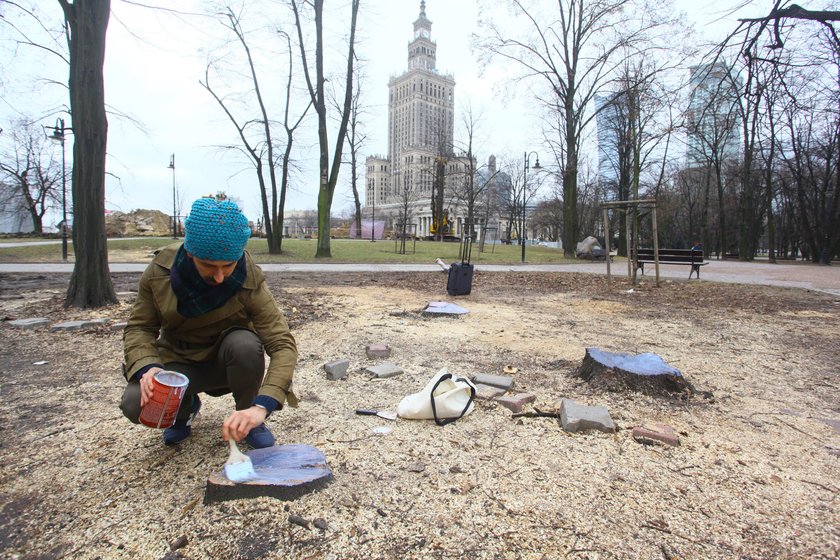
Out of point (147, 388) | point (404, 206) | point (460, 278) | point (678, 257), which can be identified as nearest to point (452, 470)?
point (147, 388)

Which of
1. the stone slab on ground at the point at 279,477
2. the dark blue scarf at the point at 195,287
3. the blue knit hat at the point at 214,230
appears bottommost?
the stone slab on ground at the point at 279,477

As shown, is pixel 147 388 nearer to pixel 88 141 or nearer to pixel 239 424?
pixel 239 424

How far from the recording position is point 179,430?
2.45m

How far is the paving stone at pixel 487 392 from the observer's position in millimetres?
3135

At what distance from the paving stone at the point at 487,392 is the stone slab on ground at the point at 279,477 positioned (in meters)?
1.27

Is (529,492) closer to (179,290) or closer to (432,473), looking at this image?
(432,473)

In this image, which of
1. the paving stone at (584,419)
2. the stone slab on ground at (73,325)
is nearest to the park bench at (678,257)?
the paving stone at (584,419)

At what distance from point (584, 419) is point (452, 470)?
3.01 feet

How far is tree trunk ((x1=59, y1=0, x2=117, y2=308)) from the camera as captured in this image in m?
6.24

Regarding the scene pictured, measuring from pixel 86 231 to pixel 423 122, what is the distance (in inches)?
2738

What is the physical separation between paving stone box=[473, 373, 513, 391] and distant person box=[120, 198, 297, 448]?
5.40 feet

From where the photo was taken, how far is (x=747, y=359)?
4.39 meters

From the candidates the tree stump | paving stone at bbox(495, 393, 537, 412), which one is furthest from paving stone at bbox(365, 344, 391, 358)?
the tree stump

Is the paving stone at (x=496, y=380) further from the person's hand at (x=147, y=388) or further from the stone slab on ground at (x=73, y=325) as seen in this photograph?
the stone slab on ground at (x=73, y=325)
